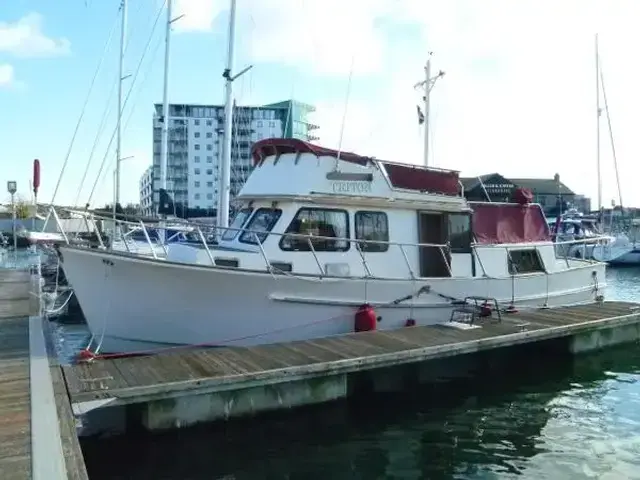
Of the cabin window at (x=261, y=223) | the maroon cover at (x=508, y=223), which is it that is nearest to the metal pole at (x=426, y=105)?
the maroon cover at (x=508, y=223)

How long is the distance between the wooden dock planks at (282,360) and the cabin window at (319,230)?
1.72 metres

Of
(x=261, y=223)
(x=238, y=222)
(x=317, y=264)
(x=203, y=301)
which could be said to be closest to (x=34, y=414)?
(x=203, y=301)

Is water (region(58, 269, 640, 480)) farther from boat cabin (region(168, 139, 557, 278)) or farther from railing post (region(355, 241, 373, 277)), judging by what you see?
boat cabin (region(168, 139, 557, 278))

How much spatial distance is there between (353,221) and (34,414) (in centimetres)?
679

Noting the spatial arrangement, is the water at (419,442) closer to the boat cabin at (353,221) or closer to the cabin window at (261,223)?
the boat cabin at (353,221)

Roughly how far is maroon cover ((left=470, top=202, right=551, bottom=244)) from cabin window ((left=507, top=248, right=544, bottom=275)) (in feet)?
0.97

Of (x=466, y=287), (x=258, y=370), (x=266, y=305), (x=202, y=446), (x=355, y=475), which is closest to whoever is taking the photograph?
(x=355, y=475)

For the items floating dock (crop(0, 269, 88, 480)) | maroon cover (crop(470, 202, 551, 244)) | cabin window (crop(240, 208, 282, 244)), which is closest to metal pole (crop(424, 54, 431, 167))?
maroon cover (crop(470, 202, 551, 244))

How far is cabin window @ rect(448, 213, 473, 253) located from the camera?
12.6 meters

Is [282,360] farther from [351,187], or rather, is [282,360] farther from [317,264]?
[351,187]

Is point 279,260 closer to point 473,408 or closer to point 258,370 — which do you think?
point 258,370

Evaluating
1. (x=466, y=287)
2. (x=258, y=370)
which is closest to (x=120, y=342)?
(x=258, y=370)

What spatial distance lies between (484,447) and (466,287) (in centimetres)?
493

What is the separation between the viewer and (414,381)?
1073 cm
